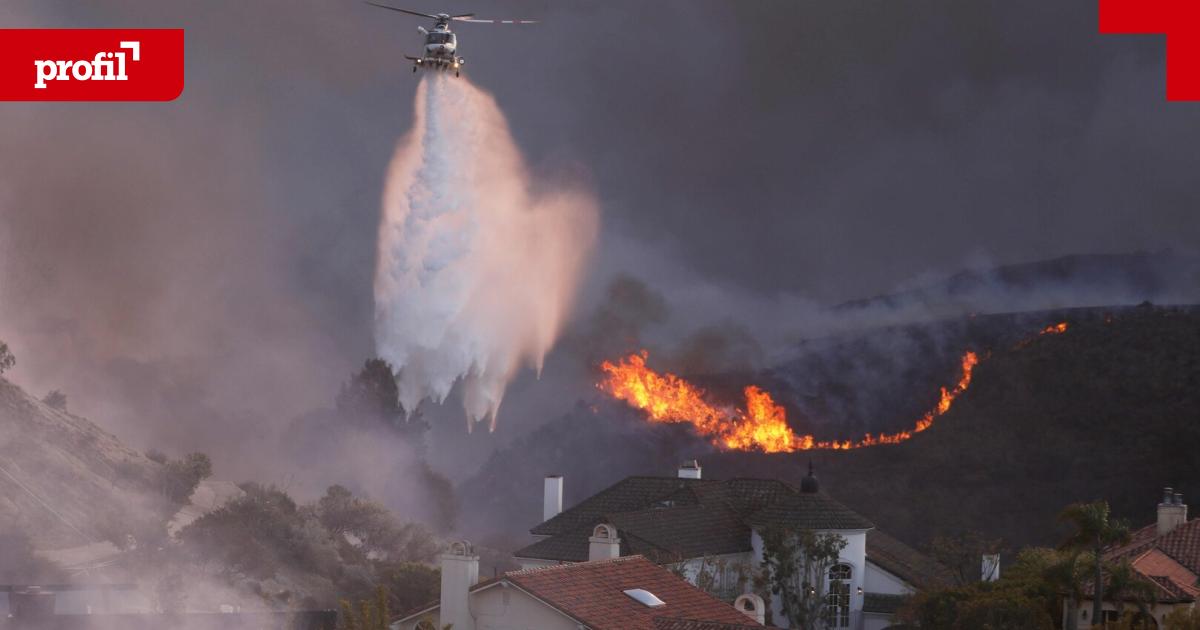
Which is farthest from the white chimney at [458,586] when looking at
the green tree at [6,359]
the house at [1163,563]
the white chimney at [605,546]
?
the green tree at [6,359]

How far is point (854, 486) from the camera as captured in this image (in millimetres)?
134750

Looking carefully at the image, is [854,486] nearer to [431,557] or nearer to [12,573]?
[431,557]

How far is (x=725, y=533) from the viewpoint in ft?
287

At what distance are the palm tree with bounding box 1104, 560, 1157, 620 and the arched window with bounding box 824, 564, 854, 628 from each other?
24716 millimetres

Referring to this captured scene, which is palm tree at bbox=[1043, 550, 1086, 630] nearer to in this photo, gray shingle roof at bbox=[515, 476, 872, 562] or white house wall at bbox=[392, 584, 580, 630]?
gray shingle roof at bbox=[515, 476, 872, 562]

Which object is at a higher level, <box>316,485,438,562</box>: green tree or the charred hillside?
the charred hillside

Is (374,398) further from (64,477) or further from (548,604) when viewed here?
(548,604)

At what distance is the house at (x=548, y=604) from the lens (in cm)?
5375

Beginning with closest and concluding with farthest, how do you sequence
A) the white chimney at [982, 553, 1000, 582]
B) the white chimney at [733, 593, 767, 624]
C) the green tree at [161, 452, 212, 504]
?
the white chimney at [733, 593, 767, 624]
the white chimney at [982, 553, 1000, 582]
the green tree at [161, 452, 212, 504]

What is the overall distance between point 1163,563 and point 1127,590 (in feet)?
32.9

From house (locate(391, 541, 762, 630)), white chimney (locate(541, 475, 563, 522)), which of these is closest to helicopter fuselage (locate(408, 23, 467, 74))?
white chimney (locate(541, 475, 563, 522))

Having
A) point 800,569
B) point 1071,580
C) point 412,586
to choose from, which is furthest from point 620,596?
point 412,586

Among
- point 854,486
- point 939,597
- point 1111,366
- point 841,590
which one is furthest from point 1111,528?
point 1111,366

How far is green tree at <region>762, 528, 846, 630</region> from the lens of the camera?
84.2 metres
